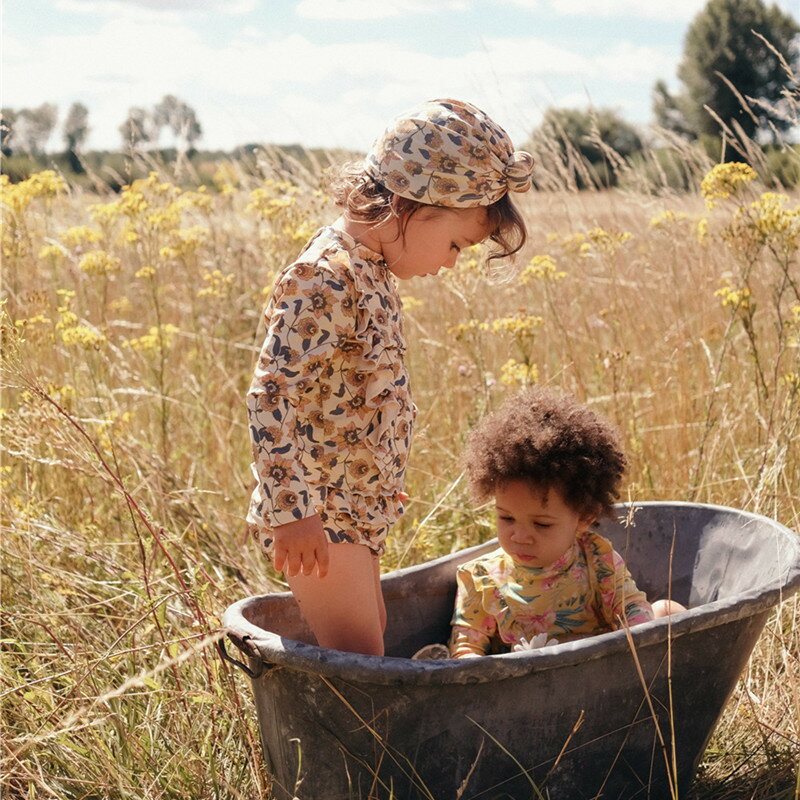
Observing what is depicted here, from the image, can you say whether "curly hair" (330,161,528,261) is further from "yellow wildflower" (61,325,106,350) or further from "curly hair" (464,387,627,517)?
"yellow wildflower" (61,325,106,350)

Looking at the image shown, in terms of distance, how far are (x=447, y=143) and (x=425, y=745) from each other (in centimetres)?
113

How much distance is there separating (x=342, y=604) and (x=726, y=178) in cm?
178

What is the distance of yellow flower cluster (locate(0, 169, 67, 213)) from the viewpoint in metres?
3.38

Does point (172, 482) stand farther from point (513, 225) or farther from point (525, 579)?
point (513, 225)

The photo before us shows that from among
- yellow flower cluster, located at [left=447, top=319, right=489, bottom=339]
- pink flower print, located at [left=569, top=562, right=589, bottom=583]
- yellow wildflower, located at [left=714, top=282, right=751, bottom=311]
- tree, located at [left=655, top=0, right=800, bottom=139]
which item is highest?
tree, located at [left=655, top=0, right=800, bottom=139]

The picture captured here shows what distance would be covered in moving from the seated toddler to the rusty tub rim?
372 mm

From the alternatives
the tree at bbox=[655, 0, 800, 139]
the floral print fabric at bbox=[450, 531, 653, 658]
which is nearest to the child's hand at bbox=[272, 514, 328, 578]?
the floral print fabric at bbox=[450, 531, 653, 658]

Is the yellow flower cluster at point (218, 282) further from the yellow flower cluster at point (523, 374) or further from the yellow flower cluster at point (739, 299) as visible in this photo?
the yellow flower cluster at point (739, 299)

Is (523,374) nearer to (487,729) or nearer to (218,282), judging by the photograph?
(487,729)

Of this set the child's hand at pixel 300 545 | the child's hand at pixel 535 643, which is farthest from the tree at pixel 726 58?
the child's hand at pixel 300 545

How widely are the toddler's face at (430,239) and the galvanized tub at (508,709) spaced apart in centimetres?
75

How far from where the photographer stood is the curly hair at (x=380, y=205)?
6.63 feet

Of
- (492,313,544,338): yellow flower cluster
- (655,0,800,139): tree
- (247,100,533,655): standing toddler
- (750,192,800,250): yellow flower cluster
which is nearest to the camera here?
(247,100,533,655): standing toddler

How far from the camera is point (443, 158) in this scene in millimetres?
1990
